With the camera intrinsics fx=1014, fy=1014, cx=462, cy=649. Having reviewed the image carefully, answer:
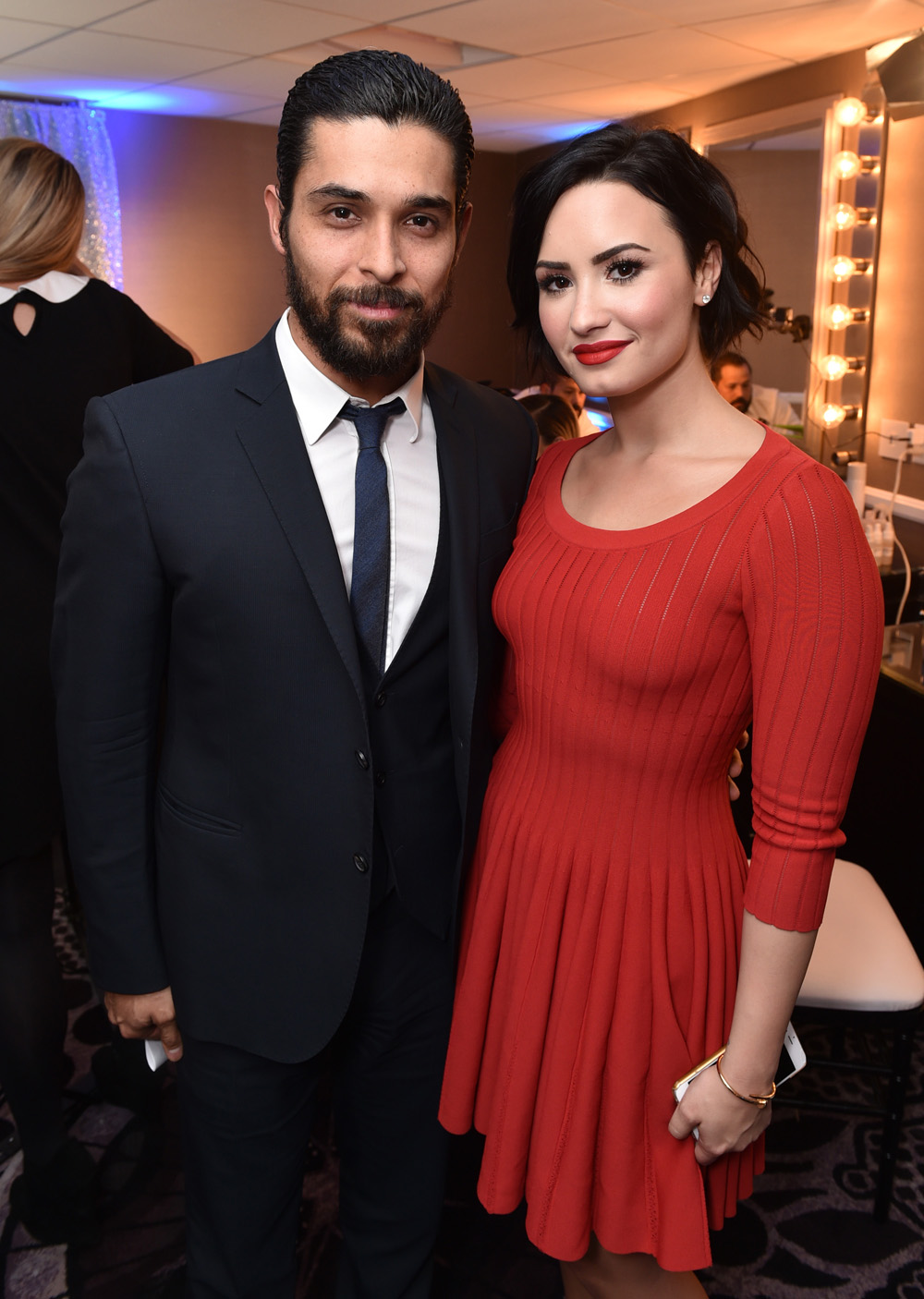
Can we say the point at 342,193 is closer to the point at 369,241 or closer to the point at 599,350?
the point at 369,241

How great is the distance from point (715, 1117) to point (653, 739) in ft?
1.35

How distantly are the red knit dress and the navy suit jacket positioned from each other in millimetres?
100

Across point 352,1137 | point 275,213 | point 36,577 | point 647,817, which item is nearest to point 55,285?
point 36,577

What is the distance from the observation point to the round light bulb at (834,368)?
3.92 m

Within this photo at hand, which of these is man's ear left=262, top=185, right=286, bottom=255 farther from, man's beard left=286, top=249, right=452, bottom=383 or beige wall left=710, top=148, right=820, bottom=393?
beige wall left=710, top=148, right=820, bottom=393

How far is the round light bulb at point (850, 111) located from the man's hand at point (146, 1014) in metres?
3.83

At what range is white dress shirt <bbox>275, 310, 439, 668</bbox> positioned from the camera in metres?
1.17

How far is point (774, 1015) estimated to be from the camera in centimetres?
107

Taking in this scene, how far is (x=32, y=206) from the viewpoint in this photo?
167 centimetres

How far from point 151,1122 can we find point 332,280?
66.6 inches

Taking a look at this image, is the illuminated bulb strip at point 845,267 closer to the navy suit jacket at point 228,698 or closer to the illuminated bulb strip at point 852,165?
the illuminated bulb strip at point 852,165

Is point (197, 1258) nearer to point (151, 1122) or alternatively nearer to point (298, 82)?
point (151, 1122)

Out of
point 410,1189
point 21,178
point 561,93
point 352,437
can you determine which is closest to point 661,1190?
point 410,1189

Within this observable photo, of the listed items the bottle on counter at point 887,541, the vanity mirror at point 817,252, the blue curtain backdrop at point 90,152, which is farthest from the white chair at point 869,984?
the blue curtain backdrop at point 90,152
